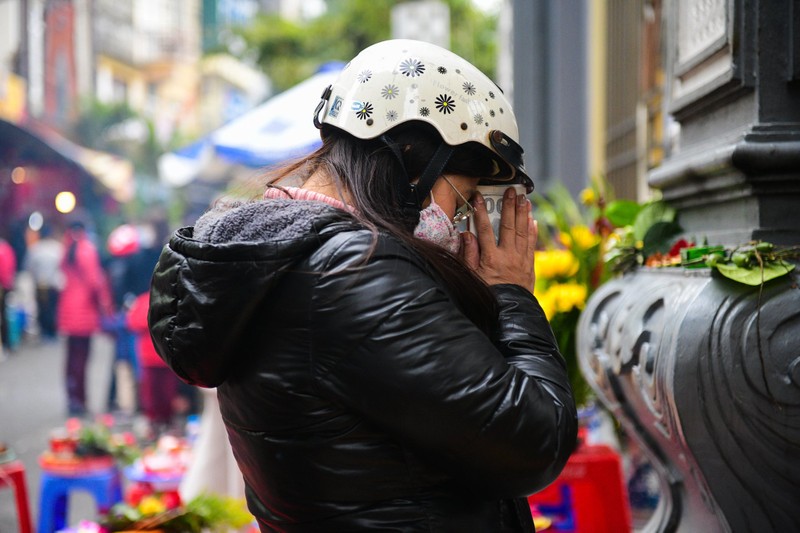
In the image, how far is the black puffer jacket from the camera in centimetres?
147

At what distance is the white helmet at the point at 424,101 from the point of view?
1765 mm

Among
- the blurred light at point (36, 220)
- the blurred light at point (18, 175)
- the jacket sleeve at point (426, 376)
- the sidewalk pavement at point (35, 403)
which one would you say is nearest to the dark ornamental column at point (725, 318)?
the jacket sleeve at point (426, 376)

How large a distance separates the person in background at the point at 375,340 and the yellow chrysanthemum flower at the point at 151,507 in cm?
196

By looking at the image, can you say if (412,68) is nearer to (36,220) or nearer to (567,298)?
(567,298)

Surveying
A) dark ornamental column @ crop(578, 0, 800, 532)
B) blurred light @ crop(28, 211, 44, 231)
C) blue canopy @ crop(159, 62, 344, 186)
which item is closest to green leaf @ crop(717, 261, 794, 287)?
dark ornamental column @ crop(578, 0, 800, 532)

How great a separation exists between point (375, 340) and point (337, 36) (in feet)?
97.2

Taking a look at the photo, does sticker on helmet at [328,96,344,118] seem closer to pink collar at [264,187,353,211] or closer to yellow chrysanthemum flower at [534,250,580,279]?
pink collar at [264,187,353,211]

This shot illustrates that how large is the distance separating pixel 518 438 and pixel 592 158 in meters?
8.68

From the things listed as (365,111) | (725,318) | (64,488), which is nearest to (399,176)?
(365,111)

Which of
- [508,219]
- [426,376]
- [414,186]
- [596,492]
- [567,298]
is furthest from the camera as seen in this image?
[567,298]

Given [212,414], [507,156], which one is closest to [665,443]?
[507,156]

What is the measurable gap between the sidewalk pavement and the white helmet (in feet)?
15.4

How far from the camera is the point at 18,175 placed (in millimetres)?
19406

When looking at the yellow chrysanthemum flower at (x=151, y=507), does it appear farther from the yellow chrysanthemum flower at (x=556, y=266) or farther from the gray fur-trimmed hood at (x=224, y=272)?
the gray fur-trimmed hood at (x=224, y=272)
